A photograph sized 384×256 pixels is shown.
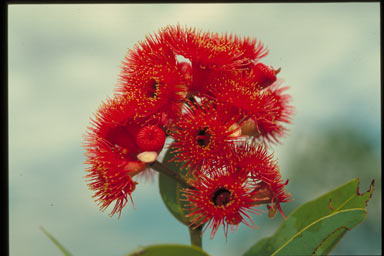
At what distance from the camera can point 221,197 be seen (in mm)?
1104

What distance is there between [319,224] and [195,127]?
1.47ft

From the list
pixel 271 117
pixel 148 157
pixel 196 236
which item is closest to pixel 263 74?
pixel 271 117

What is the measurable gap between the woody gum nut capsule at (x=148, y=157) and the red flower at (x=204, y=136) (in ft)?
0.21

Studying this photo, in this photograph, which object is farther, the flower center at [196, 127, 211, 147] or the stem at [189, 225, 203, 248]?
the stem at [189, 225, 203, 248]

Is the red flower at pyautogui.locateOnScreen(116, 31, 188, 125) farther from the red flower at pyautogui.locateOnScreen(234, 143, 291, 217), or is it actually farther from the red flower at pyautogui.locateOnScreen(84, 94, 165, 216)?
the red flower at pyautogui.locateOnScreen(234, 143, 291, 217)

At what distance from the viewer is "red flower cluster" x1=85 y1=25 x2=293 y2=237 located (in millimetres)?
1091

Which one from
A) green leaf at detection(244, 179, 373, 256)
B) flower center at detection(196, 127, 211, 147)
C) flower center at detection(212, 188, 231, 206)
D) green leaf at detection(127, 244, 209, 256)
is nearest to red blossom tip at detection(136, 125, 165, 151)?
flower center at detection(196, 127, 211, 147)

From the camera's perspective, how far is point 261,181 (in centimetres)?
115

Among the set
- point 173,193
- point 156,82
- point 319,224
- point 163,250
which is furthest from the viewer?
point 173,193

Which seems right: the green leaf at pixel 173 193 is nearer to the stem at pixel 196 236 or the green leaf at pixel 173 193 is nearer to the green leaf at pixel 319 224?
the stem at pixel 196 236

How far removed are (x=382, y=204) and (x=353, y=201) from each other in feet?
2.57

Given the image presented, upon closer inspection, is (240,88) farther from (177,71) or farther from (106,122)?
(106,122)

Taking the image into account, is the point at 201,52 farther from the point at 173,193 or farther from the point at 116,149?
the point at 173,193

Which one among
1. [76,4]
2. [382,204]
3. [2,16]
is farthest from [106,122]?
[382,204]
